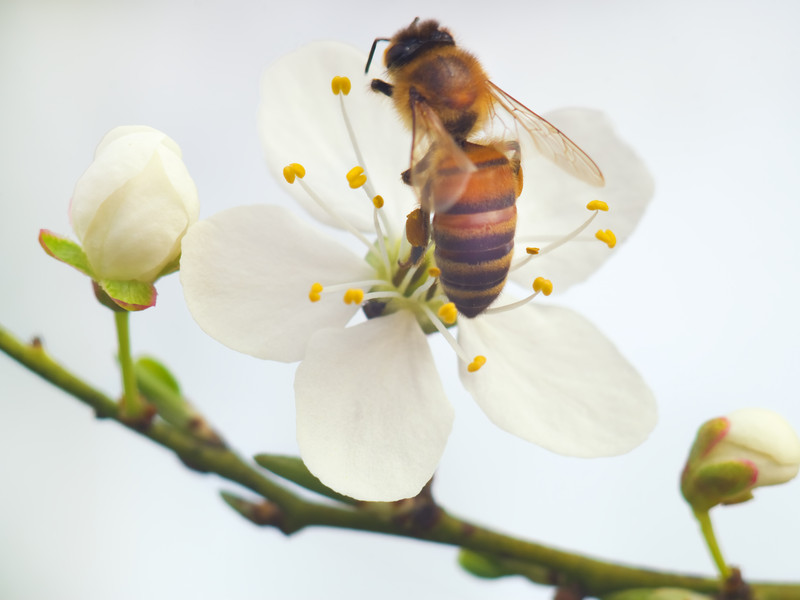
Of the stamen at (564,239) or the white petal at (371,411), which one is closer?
the white petal at (371,411)

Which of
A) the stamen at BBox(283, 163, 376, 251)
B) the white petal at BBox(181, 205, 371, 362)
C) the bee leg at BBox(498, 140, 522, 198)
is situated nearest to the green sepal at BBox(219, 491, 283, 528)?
the white petal at BBox(181, 205, 371, 362)

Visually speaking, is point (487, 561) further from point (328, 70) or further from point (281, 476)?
point (328, 70)

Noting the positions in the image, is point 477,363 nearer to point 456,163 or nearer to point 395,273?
point 395,273

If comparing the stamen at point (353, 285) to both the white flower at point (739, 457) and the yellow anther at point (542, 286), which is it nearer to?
the yellow anther at point (542, 286)

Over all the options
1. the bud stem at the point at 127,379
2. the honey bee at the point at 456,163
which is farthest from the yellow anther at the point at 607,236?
the bud stem at the point at 127,379

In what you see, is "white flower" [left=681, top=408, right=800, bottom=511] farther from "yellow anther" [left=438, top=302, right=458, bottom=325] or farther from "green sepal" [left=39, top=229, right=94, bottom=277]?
"green sepal" [left=39, top=229, right=94, bottom=277]

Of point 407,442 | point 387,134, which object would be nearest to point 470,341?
point 407,442

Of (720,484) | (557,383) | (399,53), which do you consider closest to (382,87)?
(399,53)
